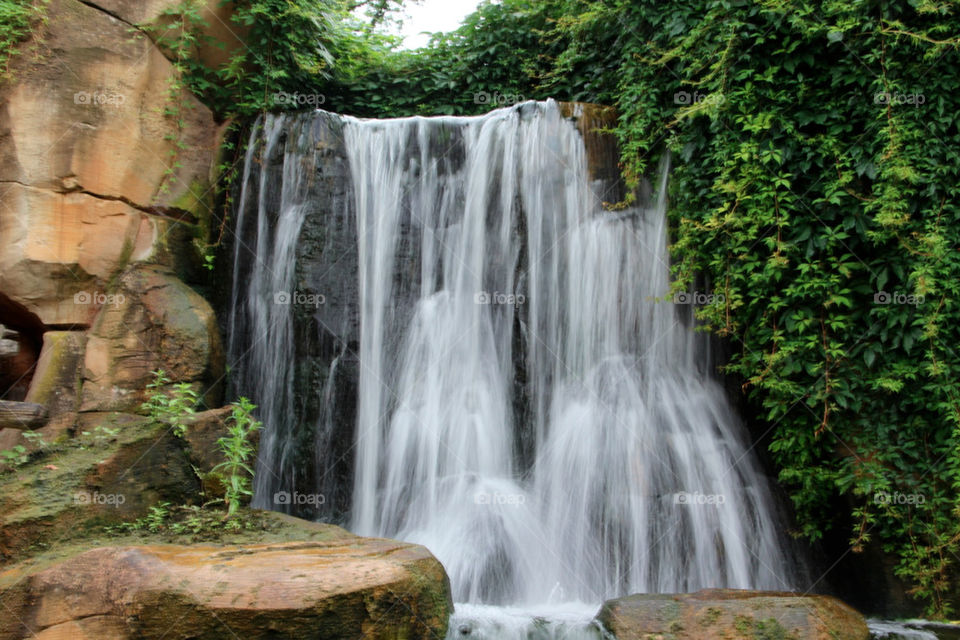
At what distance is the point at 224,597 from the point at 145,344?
133 inches

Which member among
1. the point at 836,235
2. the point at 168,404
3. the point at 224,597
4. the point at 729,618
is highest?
the point at 836,235

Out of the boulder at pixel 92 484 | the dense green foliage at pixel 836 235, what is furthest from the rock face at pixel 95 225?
the dense green foliage at pixel 836 235

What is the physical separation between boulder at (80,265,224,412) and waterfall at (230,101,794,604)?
48cm

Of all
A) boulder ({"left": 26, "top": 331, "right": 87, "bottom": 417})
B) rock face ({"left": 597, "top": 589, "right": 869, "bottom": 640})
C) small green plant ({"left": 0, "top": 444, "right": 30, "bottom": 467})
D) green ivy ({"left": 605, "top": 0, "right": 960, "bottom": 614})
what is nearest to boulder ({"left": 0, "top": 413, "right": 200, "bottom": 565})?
small green plant ({"left": 0, "top": 444, "right": 30, "bottom": 467})

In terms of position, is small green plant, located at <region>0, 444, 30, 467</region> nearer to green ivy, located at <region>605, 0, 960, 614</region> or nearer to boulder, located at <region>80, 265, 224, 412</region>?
boulder, located at <region>80, 265, 224, 412</region>

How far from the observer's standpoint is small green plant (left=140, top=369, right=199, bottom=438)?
4.96 metres

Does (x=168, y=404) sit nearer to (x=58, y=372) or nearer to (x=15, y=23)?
(x=58, y=372)

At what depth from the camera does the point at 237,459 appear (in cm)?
487

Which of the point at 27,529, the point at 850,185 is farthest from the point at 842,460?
the point at 27,529

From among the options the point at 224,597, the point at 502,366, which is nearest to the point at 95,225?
the point at 502,366

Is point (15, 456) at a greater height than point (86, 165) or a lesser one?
lesser

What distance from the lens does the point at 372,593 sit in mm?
3459

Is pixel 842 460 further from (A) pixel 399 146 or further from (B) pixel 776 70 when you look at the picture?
(A) pixel 399 146

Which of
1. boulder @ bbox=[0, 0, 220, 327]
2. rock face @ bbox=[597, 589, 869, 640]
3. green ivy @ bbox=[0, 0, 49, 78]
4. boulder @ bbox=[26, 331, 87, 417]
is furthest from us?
green ivy @ bbox=[0, 0, 49, 78]
